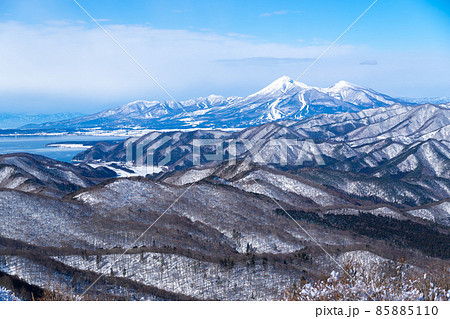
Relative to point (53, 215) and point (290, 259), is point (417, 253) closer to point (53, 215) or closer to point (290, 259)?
point (290, 259)

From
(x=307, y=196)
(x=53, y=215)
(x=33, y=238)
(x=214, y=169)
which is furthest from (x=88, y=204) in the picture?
A: (x=214, y=169)

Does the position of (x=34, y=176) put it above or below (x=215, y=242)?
above

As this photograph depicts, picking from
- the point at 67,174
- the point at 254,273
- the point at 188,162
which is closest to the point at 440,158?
the point at 188,162

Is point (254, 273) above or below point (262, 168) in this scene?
below

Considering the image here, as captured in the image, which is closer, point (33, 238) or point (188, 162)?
point (33, 238)

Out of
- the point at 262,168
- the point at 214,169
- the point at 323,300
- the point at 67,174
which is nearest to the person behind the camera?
the point at 323,300

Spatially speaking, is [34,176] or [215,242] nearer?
[215,242]

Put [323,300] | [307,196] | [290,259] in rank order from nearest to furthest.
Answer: [323,300] < [290,259] < [307,196]

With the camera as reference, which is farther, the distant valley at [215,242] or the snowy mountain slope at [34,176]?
the snowy mountain slope at [34,176]

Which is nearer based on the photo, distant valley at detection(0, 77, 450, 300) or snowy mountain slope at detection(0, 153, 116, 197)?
distant valley at detection(0, 77, 450, 300)
